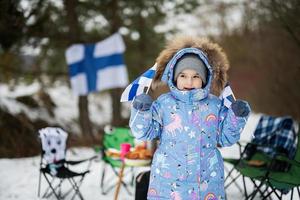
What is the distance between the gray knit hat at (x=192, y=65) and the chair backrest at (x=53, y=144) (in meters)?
2.43

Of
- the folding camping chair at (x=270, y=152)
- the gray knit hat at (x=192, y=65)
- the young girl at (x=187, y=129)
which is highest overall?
the gray knit hat at (x=192, y=65)

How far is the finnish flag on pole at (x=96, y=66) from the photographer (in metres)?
7.46

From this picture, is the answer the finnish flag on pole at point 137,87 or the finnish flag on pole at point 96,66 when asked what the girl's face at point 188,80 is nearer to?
the finnish flag on pole at point 137,87

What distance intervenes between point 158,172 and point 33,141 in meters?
5.73

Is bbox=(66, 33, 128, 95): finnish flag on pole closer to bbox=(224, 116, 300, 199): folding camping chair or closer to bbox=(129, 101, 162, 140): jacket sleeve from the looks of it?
bbox=(224, 116, 300, 199): folding camping chair

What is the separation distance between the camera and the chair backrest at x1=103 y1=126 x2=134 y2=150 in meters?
5.46

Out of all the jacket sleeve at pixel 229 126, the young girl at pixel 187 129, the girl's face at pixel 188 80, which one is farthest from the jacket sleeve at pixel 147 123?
the jacket sleeve at pixel 229 126

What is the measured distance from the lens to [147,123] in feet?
8.57

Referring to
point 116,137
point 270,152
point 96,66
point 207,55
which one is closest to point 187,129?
point 207,55

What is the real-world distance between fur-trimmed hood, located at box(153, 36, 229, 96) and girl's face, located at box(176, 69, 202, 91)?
0.75ft

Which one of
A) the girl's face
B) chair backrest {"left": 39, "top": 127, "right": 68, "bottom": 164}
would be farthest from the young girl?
chair backrest {"left": 39, "top": 127, "right": 68, "bottom": 164}

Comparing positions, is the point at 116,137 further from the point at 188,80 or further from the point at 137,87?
the point at 188,80

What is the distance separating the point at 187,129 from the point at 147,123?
26 cm

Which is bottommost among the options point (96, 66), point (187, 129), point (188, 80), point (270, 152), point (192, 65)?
point (270, 152)
